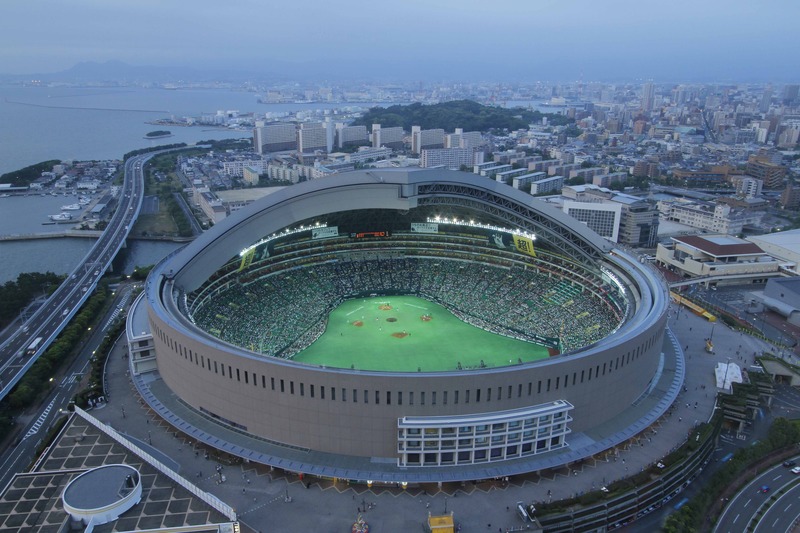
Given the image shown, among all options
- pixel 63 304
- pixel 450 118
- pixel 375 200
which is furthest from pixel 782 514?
pixel 450 118

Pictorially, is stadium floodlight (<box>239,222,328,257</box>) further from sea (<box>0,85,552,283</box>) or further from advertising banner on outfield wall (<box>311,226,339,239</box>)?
sea (<box>0,85,552,283</box>)

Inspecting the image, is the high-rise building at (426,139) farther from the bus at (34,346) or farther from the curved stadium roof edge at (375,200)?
the bus at (34,346)

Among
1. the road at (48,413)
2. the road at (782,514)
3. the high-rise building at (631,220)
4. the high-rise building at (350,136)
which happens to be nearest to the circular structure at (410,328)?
the road at (782,514)

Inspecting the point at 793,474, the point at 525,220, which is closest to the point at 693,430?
the point at 793,474

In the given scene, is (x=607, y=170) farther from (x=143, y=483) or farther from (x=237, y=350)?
(x=143, y=483)

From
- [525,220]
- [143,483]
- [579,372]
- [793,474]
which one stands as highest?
[525,220]

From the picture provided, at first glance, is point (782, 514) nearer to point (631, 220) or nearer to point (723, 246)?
→ point (723, 246)

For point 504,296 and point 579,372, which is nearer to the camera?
point 579,372
